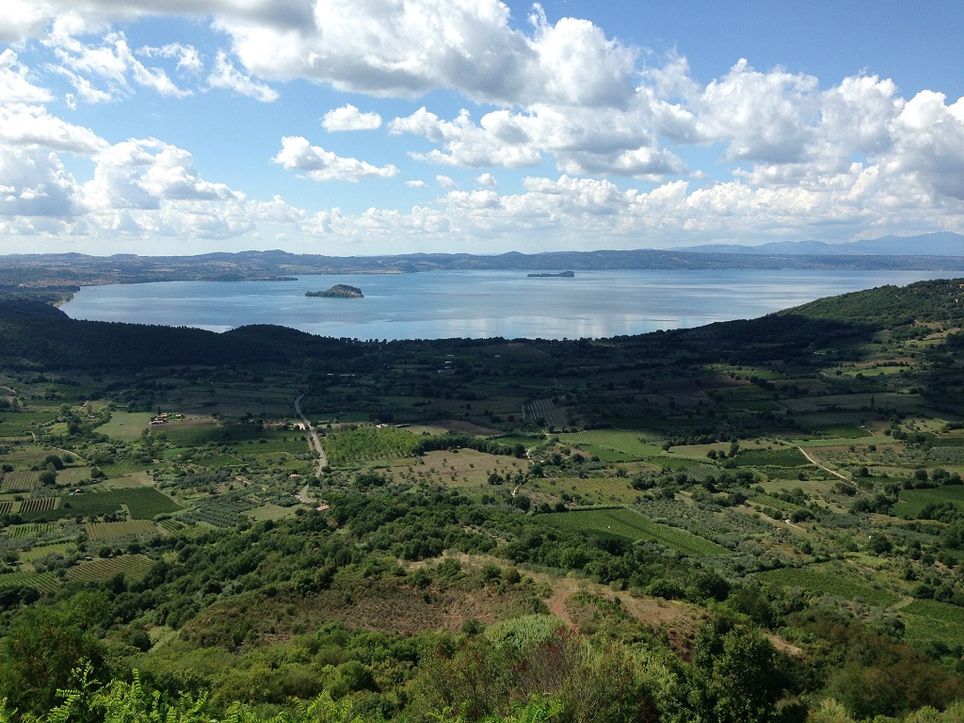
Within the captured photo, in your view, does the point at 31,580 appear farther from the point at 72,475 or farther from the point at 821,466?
the point at 821,466

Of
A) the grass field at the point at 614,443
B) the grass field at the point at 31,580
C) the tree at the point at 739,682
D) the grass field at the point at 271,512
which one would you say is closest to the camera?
the tree at the point at 739,682

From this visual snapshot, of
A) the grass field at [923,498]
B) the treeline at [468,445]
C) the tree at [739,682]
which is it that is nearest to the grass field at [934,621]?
the tree at [739,682]

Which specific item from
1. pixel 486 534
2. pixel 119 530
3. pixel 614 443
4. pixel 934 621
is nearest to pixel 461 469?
Result: pixel 614 443

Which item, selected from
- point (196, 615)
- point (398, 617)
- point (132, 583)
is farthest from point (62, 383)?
point (398, 617)

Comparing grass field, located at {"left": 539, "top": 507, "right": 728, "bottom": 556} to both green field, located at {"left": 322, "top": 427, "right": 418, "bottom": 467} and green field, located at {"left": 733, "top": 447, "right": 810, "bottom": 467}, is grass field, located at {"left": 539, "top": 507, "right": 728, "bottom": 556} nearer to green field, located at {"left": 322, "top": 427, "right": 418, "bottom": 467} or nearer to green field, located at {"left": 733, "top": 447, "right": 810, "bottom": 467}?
green field, located at {"left": 733, "top": 447, "right": 810, "bottom": 467}

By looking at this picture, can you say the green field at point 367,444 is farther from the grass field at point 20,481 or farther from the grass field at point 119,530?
the grass field at point 20,481

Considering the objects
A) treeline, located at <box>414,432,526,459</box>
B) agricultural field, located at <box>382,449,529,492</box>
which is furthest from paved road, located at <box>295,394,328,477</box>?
treeline, located at <box>414,432,526,459</box>
